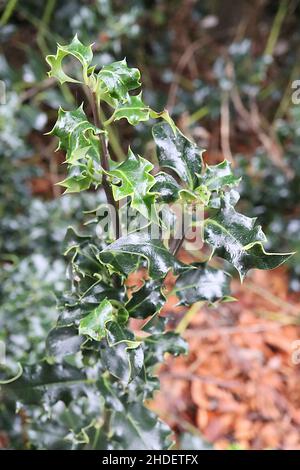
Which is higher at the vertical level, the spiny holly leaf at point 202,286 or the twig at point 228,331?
the spiny holly leaf at point 202,286

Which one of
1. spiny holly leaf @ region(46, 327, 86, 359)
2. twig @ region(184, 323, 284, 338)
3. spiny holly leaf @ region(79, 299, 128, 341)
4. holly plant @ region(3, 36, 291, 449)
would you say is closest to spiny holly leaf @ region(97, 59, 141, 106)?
holly plant @ region(3, 36, 291, 449)

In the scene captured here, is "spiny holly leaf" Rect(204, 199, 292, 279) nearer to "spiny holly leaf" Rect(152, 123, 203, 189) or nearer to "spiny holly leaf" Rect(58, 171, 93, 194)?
"spiny holly leaf" Rect(152, 123, 203, 189)

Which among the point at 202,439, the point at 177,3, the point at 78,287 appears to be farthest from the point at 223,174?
the point at 177,3

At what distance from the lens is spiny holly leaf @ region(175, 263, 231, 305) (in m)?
0.99

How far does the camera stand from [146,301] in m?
0.96

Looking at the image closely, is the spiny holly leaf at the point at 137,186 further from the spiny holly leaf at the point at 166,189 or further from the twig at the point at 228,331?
the twig at the point at 228,331

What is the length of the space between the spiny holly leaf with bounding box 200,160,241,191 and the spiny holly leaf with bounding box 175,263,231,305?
6.7 inches

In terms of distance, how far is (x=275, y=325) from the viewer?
73.9 inches

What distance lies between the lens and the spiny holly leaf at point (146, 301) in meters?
0.96

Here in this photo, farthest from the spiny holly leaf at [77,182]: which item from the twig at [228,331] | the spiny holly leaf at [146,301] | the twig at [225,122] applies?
the twig at [225,122]

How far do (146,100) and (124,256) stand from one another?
1395 mm

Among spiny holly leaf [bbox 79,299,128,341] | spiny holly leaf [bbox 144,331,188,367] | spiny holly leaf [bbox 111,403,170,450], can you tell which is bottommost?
spiny holly leaf [bbox 111,403,170,450]
